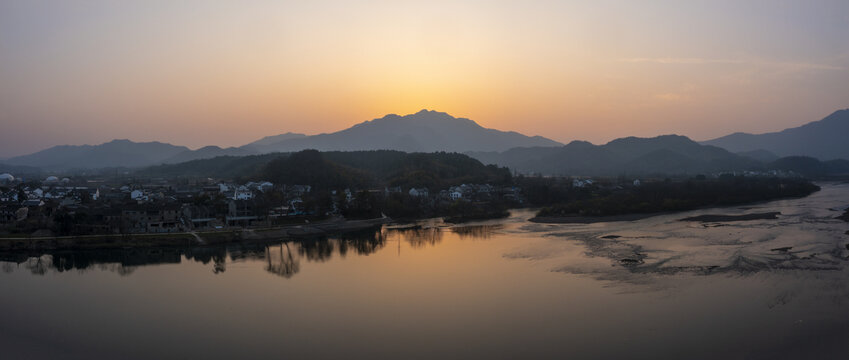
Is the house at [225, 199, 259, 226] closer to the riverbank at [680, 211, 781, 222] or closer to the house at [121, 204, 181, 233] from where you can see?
the house at [121, 204, 181, 233]

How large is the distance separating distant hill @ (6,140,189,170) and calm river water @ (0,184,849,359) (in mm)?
114830

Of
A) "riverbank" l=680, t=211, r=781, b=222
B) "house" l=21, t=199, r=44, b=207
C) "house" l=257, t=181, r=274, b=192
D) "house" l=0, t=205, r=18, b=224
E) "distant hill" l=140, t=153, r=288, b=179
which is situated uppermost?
"distant hill" l=140, t=153, r=288, b=179

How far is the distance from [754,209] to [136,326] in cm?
2568

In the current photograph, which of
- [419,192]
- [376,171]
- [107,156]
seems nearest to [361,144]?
[107,156]

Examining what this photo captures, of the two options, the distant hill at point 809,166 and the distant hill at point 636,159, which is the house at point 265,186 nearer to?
the distant hill at point 636,159

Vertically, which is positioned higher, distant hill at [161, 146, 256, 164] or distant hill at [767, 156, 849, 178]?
distant hill at [161, 146, 256, 164]

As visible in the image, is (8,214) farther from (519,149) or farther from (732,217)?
(519,149)

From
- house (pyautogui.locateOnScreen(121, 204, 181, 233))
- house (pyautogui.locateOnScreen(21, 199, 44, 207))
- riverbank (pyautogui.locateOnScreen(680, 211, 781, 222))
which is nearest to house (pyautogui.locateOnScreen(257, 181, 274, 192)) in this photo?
house (pyautogui.locateOnScreen(21, 199, 44, 207))

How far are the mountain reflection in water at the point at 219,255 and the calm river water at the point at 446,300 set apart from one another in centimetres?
9

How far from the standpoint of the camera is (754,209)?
23.3m

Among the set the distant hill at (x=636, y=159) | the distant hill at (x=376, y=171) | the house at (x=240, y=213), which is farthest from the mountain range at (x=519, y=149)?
the house at (x=240, y=213)

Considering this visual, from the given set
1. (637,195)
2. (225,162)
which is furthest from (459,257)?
(225,162)

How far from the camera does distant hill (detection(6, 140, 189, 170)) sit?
112 meters

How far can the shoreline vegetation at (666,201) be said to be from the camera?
2130 centimetres
